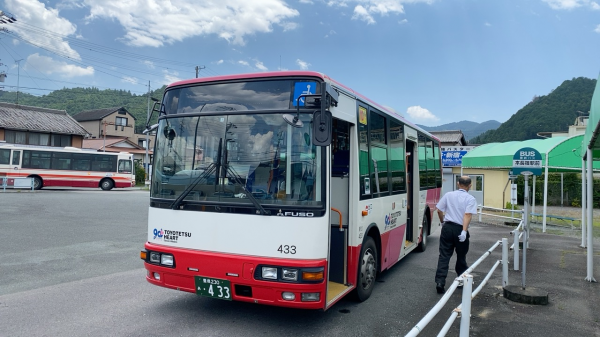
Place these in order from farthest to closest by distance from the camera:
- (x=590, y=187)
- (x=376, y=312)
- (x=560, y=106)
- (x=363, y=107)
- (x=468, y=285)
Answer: (x=560, y=106)
(x=590, y=187)
(x=363, y=107)
(x=376, y=312)
(x=468, y=285)

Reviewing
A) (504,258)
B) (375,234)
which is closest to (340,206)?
(375,234)

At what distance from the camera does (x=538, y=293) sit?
6.24m

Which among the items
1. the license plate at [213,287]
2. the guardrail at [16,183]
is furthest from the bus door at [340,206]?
the guardrail at [16,183]

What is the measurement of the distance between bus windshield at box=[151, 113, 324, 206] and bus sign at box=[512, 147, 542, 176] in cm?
731

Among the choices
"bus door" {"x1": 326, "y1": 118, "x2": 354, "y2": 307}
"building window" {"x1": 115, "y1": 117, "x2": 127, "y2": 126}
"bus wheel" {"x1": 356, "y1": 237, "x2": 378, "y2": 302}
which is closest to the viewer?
"bus door" {"x1": 326, "y1": 118, "x2": 354, "y2": 307}

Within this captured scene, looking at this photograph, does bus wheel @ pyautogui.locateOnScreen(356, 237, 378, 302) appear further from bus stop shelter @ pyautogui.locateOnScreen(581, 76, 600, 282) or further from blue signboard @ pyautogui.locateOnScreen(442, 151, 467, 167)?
blue signboard @ pyautogui.locateOnScreen(442, 151, 467, 167)

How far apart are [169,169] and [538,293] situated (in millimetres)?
5508

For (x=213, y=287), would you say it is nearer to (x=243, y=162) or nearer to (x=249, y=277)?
(x=249, y=277)

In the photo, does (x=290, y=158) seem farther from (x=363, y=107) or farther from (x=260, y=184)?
(x=363, y=107)

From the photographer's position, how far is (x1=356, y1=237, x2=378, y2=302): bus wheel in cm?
563

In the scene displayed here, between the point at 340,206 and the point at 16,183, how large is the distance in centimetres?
2783

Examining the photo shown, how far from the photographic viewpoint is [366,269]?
5.82 metres

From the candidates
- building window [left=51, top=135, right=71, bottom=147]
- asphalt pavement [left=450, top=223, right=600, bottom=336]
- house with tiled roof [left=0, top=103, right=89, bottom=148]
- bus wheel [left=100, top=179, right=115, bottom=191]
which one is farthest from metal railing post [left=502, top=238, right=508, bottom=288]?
building window [left=51, top=135, right=71, bottom=147]

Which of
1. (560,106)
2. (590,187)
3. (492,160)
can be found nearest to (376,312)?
(590,187)
